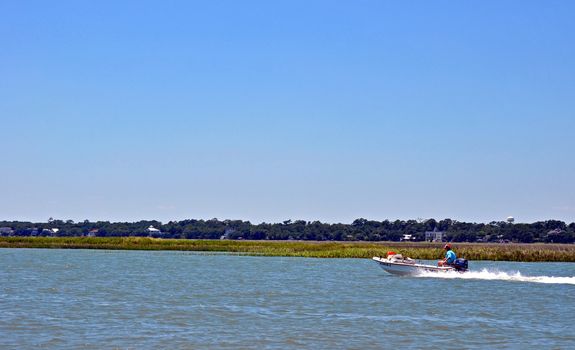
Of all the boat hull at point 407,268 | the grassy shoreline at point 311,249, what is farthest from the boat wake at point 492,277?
the grassy shoreline at point 311,249

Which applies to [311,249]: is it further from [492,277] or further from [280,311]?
[280,311]

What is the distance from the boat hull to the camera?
167 ft

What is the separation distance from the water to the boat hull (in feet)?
1.90

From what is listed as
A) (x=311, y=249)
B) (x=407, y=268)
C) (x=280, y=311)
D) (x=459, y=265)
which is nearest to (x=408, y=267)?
(x=407, y=268)

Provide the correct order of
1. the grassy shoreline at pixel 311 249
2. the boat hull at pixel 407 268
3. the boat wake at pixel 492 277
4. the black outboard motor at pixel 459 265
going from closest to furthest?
the boat wake at pixel 492 277 < the black outboard motor at pixel 459 265 < the boat hull at pixel 407 268 < the grassy shoreline at pixel 311 249

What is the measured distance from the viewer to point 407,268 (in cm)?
5228

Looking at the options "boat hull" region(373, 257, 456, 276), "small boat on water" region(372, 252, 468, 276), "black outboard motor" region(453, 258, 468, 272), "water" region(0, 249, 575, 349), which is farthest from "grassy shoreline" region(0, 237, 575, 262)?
"water" region(0, 249, 575, 349)

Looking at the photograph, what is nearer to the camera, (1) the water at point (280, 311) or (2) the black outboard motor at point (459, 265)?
(1) the water at point (280, 311)

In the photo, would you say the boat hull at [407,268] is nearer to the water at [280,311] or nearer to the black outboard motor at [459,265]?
the black outboard motor at [459,265]

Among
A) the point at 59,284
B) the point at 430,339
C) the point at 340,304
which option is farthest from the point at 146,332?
the point at 59,284

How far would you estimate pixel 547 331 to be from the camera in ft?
90.4

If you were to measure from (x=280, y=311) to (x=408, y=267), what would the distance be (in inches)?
865

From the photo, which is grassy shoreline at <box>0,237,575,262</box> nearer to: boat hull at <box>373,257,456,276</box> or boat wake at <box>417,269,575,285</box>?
boat hull at <box>373,257,456,276</box>

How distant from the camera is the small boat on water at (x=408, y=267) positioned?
50719 mm
